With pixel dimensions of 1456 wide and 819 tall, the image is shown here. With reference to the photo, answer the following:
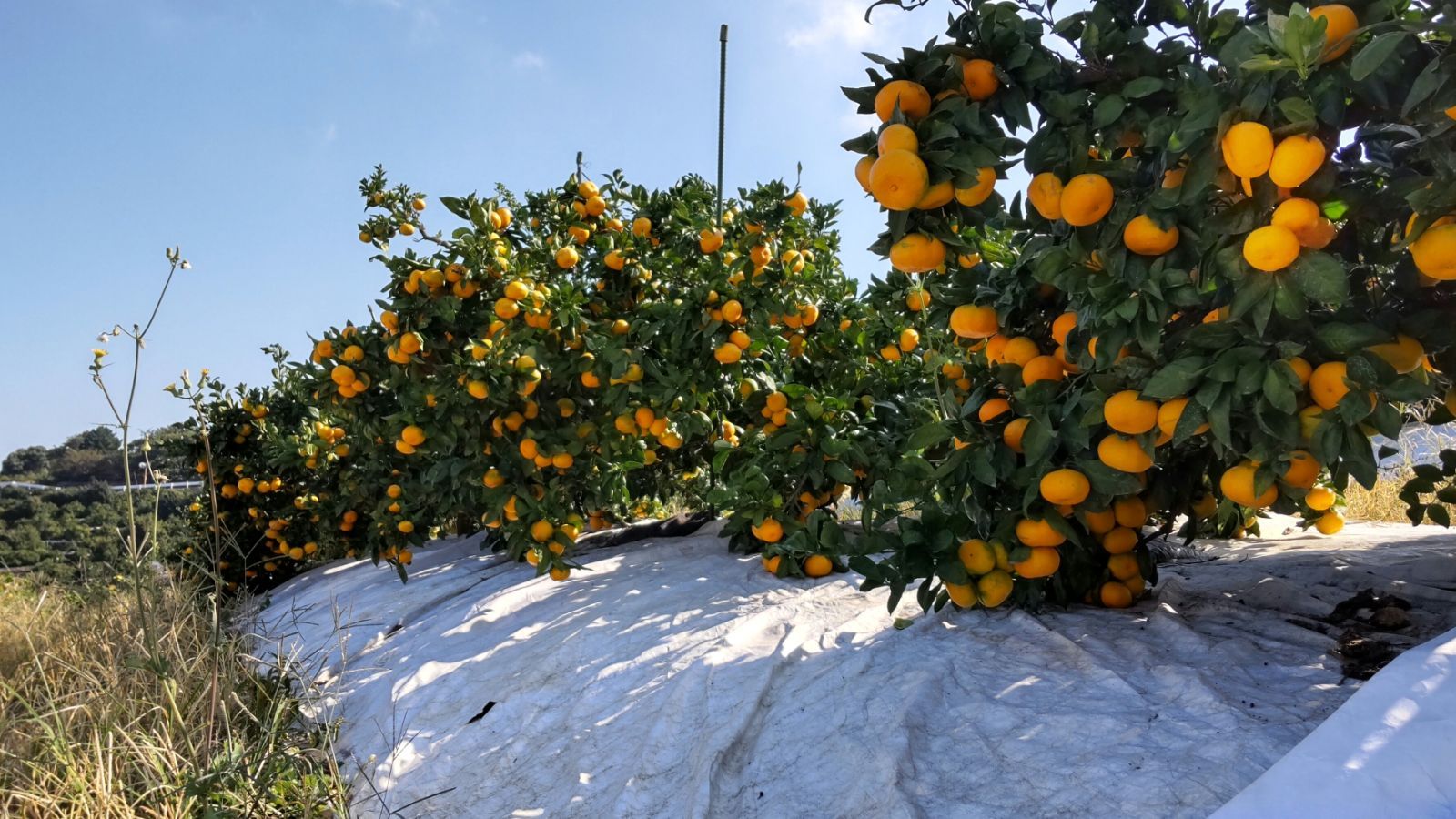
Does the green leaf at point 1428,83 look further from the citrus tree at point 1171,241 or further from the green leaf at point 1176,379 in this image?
the green leaf at point 1176,379

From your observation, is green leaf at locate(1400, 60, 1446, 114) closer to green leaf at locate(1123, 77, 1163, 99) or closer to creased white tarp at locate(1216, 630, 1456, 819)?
green leaf at locate(1123, 77, 1163, 99)

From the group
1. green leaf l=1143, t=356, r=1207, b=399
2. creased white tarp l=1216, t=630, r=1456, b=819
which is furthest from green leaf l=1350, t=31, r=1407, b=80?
creased white tarp l=1216, t=630, r=1456, b=819

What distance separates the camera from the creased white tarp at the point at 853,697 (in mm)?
1489

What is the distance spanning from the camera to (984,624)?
6.95 feet

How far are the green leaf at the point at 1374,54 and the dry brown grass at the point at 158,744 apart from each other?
2329 mm

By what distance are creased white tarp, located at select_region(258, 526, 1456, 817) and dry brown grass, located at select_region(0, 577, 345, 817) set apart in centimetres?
18

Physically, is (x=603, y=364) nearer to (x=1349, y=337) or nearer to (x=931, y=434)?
(x=931, y=434)

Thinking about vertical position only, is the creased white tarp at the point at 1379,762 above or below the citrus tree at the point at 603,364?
below

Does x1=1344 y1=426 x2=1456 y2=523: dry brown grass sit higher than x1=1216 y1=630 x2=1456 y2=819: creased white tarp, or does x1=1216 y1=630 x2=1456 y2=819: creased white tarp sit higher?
x1=1216 y1=630 x2=1456 y2=819: creased white tarp

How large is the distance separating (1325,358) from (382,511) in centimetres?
387

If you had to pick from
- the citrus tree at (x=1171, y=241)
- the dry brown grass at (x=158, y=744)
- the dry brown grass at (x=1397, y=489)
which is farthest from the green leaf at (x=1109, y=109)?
the dry brown grass at (x=1397, y=489)

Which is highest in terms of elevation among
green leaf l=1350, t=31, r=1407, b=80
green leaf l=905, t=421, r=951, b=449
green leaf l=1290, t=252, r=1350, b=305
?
green leaf l=1350, t=31, r=1407, b=80

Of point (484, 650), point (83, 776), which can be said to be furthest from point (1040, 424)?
point (83, 776)

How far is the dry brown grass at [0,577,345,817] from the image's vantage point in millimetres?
1945
